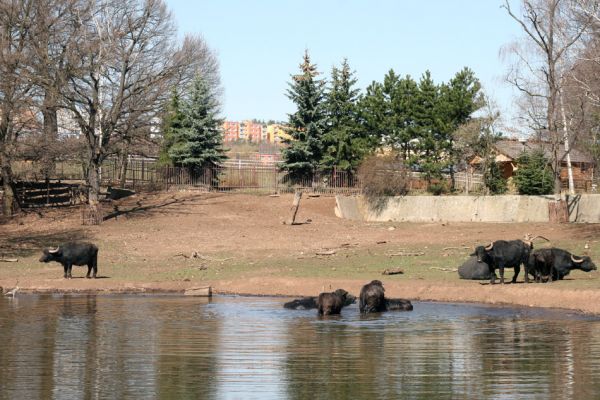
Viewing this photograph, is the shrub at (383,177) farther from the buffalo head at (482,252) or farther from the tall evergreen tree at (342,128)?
the buffalo head at (482,252)

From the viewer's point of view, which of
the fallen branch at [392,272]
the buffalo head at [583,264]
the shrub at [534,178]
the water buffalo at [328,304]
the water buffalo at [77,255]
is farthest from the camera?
the shrub at [534,178]

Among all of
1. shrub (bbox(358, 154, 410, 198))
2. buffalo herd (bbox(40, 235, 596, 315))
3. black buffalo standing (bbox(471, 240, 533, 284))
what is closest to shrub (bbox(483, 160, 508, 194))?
shrub (bbox(358, 154, 410, 198))

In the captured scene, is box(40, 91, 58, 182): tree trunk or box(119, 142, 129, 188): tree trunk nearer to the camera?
box(40, 91, 58, 182): tree trunk

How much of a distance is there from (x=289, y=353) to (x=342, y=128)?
47095 millimetres

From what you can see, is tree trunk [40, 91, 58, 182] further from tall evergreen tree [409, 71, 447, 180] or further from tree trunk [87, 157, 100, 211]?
tall evergreen tree [409, 71, 447, 180]

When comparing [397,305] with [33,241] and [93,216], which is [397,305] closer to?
[33,241]

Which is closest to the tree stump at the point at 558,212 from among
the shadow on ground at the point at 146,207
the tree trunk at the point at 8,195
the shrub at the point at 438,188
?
the shrub at the point at 438,188

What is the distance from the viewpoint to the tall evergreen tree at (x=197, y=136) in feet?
210

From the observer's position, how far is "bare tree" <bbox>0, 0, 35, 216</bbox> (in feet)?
165

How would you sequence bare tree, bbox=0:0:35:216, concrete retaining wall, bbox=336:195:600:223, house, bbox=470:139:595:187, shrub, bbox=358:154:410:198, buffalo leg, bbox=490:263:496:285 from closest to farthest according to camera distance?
buffalo leg, bbox=490:263:496:285, concrete retaining wall, bbox=336:195:600:223, bare tree, bbox=0:0:35:216, shrub, bbox=358:154:410:198, house, bbox=470:139:595:187

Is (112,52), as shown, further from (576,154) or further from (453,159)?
(576,154)

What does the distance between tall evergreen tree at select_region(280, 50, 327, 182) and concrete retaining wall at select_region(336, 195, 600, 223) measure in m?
7.18

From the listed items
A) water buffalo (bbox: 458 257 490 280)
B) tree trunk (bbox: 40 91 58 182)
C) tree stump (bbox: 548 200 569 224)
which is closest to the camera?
water buffalo (bbox: 458 257 490 280)

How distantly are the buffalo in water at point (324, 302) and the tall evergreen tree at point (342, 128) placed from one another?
1425 inches
